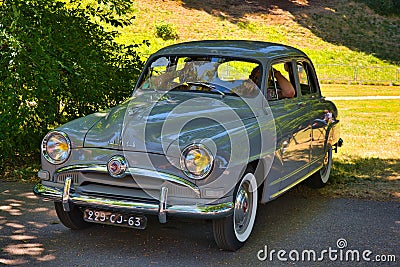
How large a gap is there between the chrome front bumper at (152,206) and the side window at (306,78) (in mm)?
2744

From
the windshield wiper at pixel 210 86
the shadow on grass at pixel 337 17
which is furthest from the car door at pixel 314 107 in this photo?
the shadow on grass at pixel 337 17

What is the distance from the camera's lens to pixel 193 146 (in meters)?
5.04

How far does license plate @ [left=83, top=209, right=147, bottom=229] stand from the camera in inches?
204

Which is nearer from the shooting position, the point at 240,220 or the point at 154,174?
the point at 154,174

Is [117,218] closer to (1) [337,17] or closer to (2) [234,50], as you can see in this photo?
(2) [234,50]

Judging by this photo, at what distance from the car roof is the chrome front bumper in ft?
6.97

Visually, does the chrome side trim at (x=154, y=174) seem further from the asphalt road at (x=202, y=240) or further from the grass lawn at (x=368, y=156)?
the grass lawn at (x=368, y=156)

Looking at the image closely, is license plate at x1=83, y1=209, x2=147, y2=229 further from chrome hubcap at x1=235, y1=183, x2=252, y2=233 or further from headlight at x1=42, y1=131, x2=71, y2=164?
chrome hubcap at x1=235, y1=183, x2=252, y2=233

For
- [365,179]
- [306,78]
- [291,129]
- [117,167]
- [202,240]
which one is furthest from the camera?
[365,179]

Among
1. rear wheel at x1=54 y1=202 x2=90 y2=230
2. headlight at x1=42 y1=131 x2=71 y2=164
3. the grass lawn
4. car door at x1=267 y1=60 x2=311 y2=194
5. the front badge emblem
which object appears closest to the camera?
the front badge emblem

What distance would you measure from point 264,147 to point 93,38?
201 inches

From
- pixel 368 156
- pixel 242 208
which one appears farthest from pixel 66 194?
pixel 368 156

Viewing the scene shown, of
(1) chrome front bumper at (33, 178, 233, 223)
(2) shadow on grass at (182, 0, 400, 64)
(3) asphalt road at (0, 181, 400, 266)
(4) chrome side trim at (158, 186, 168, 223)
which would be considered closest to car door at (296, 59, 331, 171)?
(3) asphalt road at (0, 181, 400, 266)

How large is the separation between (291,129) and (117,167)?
215cm
